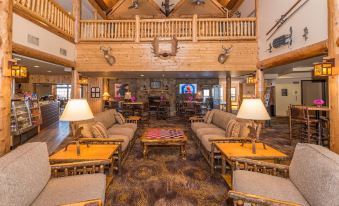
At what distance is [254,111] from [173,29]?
500 cm

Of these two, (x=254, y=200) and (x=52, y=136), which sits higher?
(x=254, y=200)

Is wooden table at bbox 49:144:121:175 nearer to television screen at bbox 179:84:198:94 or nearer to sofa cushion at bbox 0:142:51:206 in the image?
sofa cushion at bbox 0:142:51:206

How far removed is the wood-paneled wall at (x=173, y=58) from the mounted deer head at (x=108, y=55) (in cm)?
13

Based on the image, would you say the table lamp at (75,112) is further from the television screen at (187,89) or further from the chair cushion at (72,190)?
the television screen at (187,89)

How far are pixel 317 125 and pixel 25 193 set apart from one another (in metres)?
6.49

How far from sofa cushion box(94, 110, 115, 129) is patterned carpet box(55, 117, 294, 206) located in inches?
44.1

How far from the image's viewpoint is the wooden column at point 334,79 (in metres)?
3.21

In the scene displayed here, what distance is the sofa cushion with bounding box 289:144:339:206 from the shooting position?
1302mm

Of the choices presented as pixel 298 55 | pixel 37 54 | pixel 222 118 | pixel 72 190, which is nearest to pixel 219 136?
pixel 222 118

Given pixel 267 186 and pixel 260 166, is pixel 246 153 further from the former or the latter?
pixel 267 186

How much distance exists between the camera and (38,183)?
5.57ft

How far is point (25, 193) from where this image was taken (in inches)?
57.7

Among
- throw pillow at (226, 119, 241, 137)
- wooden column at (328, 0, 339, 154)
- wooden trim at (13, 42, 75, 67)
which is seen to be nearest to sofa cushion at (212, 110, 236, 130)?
throw pillow at (226, 119, 241, 137)

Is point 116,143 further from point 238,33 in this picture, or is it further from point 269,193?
point 238,33
